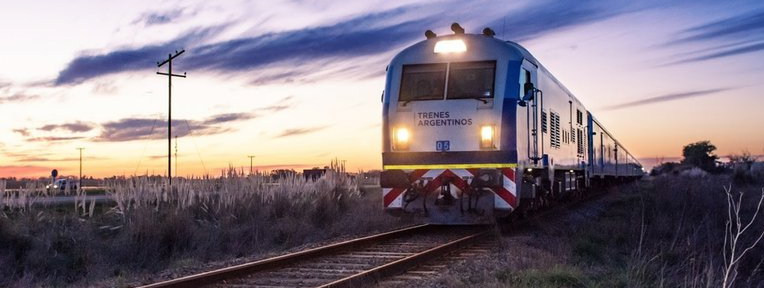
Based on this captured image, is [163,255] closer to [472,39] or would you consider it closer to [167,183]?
[167,183]

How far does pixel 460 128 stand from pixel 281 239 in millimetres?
4340

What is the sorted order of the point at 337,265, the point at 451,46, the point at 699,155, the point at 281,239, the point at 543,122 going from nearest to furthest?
the point at 337,265 → the point at 451,46 → the point at 281,239 → the point at 543,122 → the point at 699,155

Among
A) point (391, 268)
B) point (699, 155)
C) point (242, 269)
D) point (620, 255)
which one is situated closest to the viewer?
point (242, 269)

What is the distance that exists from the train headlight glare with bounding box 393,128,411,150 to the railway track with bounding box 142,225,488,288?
1.65 metres

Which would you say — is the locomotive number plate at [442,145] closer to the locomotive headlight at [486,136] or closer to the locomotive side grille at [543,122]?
the locomotive headlight at [486,136]

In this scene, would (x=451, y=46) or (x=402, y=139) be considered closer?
(x=402, y=139)

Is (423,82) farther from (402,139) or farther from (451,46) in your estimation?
(402,139)

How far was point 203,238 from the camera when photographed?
1403 centimetres

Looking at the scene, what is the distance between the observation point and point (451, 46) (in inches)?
550

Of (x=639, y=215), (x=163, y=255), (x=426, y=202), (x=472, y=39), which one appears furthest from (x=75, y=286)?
(x=639, y=215)

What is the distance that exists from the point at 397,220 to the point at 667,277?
8559mm

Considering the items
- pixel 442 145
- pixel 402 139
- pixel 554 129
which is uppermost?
pixel 554 129

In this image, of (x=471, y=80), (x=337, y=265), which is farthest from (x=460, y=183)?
(x=337, y=265)

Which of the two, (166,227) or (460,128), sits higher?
(460,128)
